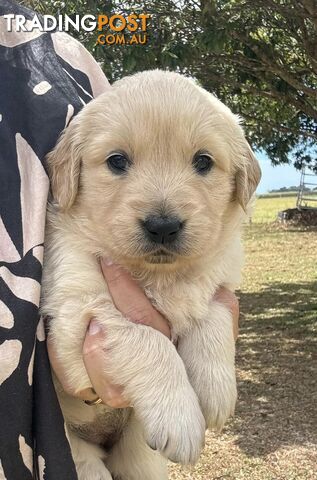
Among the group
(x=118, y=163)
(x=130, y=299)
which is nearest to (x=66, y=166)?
(x=118, y=163)

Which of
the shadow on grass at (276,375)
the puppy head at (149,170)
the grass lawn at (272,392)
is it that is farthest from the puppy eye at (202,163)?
the shadow on grass at (276,375)

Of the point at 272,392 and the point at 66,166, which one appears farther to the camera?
the point at 272,392

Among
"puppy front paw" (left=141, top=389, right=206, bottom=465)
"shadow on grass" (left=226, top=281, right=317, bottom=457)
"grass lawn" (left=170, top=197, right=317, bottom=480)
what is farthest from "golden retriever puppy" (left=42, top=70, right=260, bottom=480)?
"shadow on grass" (left=226, top=281, right=317, bottom=457)

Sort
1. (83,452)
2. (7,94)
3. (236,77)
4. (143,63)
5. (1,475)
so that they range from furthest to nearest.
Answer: (236,77) < (143,63) < (83,452) < (7,94) < (1,475)

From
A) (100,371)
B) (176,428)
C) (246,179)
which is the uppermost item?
(246,179)

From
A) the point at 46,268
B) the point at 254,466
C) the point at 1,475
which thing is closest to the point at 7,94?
the point at 46,268

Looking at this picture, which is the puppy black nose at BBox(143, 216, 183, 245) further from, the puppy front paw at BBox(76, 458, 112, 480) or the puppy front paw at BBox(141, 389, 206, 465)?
the puppy front paw at BBox(76, 458, 112, 480)

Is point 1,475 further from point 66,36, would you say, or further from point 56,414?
point 66,36

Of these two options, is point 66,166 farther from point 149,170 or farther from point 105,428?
point 105,428
